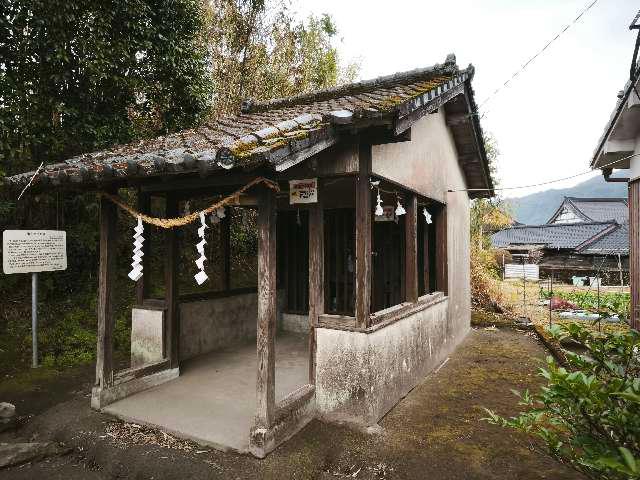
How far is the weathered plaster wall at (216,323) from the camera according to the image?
7.58 meters

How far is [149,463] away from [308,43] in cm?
1566

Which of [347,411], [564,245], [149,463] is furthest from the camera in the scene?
[564,245]

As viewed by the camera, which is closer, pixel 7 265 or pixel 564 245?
pixel 7 265

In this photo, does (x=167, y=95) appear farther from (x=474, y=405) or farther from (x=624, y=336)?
(x=624, y=336)

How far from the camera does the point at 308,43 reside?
15.8 metres

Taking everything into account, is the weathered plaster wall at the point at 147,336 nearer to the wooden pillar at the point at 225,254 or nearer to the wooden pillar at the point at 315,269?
the wooden pillar at the point at 225,254

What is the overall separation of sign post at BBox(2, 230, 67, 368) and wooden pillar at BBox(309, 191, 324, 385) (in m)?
5.67

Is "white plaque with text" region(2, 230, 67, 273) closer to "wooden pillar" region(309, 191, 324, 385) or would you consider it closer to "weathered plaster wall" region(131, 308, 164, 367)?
"weathered plaster wall" region(131, 308, 164, 367)

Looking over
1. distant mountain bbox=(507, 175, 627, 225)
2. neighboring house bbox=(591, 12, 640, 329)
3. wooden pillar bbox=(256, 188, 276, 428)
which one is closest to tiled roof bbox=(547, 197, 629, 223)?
neighboring house bbox=(591, 12, 640, 329)

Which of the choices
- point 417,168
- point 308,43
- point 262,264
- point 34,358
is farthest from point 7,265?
point 308,43

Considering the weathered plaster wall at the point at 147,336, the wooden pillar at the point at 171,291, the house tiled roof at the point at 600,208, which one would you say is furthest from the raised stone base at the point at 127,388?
the house tiled roof at the point at 600,208

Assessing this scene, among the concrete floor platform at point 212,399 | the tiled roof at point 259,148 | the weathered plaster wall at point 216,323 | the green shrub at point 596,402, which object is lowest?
the concrete floor platform at point 212,399

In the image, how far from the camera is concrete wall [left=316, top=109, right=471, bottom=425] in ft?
16.8

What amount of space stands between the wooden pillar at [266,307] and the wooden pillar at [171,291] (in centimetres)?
272
